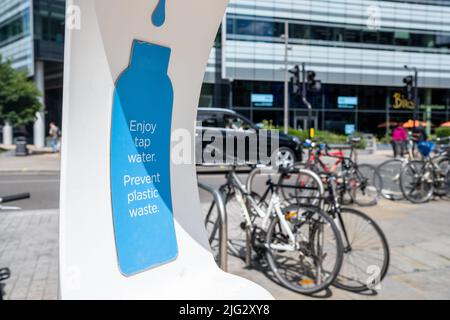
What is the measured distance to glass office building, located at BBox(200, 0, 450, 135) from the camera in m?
2.14

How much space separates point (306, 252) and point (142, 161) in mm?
2458

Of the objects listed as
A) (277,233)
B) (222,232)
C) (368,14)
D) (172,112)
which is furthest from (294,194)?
(172,112)

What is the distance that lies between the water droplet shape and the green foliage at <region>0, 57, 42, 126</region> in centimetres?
2227

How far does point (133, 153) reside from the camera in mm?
1571

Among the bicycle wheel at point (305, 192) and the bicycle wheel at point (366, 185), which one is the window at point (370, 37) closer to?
the bicycle wheel at point (305, 192)

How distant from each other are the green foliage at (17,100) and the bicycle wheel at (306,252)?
813 inches

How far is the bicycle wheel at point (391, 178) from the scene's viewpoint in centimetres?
744

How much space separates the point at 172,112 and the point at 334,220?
231cm

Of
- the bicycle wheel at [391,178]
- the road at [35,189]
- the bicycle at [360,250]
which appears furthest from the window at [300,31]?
the road at [35,189]

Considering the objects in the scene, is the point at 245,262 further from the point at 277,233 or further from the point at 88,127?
the point at 88,127

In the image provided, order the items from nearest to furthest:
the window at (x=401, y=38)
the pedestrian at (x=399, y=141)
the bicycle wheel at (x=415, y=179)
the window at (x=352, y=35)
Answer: the window at (x=401, y=38)
the window at (x=352, y=35)
the pedestrian at (x=399, y=141)
the bicycle wheel at (x=415, y=179)

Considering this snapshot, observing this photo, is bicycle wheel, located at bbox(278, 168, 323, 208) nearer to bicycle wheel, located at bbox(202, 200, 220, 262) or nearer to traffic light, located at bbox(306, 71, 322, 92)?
bicycle wheel, located at bbox(202, 200, 220, 262)

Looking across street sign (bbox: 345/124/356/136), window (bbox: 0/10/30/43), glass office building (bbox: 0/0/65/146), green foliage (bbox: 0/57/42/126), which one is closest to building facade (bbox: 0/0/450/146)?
street sign (bbox: 345/124/356/136)

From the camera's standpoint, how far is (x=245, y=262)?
4312 millimetres
